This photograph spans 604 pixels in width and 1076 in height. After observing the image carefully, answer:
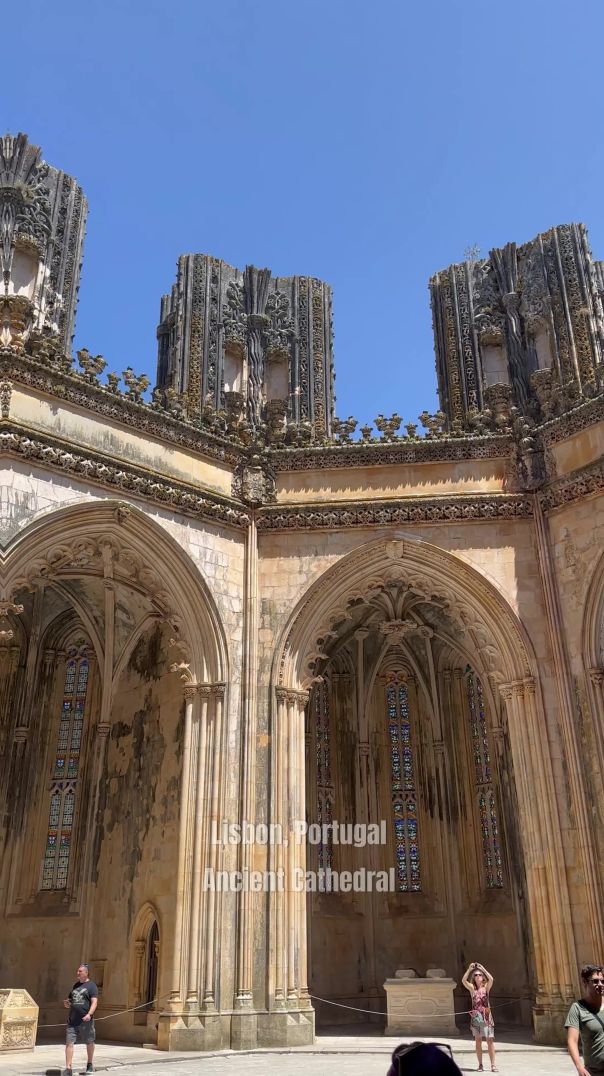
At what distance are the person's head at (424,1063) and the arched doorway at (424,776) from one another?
13229 millimetres

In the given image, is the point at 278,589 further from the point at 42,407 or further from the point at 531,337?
the point at 531,337

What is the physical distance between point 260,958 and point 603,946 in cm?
539

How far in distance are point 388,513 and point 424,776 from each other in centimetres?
730

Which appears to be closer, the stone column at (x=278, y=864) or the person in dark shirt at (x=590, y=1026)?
the person in dark shirt at (x=590, y=1026)

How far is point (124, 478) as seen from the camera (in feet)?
52.7

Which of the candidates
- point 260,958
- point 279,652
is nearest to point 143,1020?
point 260,958

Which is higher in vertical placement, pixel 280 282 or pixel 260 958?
pixel 280 282

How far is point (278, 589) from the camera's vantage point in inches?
687

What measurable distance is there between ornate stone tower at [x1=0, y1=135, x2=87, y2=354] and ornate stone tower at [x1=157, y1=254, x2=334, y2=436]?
3020mm

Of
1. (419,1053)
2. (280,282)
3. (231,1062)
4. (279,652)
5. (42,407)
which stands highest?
(280,282)

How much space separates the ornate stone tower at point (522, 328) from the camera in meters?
18.9

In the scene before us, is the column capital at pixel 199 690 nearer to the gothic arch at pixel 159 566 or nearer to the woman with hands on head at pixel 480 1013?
the gothic arch at pixel 159 566

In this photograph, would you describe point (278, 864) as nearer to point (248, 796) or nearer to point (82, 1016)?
point (248, 796)

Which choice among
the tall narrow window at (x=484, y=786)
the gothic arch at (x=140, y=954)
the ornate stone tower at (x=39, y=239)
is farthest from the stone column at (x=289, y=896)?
the ornate stone tower at (x=39, y=239)
